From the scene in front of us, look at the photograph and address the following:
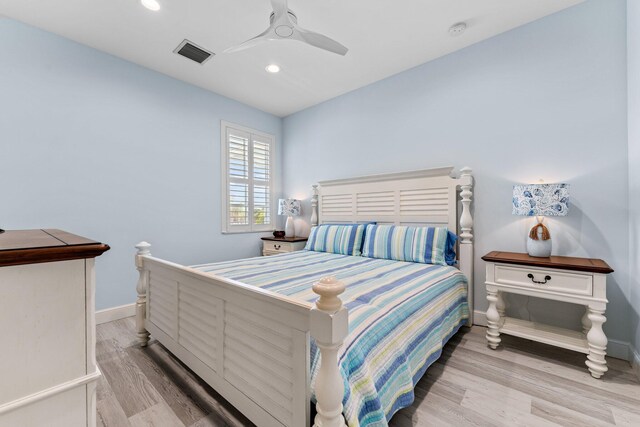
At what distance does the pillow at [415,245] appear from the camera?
257cm

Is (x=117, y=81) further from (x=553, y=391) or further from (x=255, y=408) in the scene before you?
(x=553, y=391)

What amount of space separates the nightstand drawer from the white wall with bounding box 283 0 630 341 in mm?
477

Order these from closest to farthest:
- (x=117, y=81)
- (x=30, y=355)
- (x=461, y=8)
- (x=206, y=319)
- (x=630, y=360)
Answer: (x=30, y=355) < (x=206, y=319) < (x=630, y=360) < (x=461, y=8) < (x=117, y=81)

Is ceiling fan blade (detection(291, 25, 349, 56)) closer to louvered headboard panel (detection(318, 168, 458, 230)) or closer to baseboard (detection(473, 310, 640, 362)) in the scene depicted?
louvered headboard panel (detection(318, 168, 458, 230))

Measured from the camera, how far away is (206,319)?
5.35 feet

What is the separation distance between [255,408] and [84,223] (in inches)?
102

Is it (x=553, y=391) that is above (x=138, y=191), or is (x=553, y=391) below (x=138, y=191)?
below

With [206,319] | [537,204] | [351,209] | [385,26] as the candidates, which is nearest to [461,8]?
[385,26]

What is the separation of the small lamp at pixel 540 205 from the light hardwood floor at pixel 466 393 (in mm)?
839

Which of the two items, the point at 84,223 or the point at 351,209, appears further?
the point at 351,209

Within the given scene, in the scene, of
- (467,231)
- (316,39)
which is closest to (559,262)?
(467,231)

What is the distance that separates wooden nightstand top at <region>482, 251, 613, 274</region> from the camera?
1.84 meters

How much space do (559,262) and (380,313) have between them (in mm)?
1558

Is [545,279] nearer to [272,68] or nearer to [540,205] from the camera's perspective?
[540,205]
